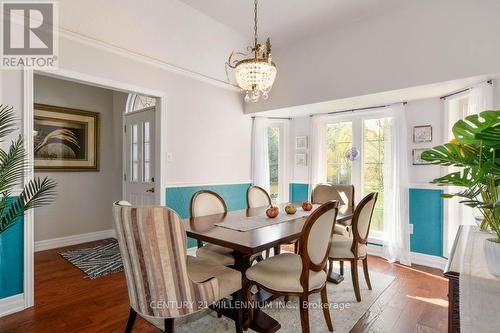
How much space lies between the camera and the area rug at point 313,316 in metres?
1.99

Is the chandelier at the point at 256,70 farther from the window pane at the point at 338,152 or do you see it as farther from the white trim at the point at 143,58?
the window pane at the point at 338,152

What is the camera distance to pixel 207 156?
3857mm

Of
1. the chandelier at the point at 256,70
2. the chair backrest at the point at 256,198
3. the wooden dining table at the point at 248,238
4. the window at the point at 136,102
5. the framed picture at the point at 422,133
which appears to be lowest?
the wooden dining table at the point at 248,238

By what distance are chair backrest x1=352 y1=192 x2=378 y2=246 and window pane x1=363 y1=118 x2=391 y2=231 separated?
1.58 m

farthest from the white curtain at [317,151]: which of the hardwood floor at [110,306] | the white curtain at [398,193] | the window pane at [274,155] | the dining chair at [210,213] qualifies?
the dining chair at [210,213]

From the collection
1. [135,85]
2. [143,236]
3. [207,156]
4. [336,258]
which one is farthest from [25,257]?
[336,258]

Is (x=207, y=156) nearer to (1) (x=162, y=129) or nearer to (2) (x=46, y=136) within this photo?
(1) (x=162, y=129)

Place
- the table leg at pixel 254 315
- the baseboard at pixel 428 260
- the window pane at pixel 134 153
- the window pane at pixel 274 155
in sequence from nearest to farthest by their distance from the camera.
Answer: the table leg at pixel 254 315 < the baseboard at pixel 428 260 < the window pane at pixel 134 153 < the window pane at pixel 274 155

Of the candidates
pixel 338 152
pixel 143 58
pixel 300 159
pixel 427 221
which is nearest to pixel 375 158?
pixel 338 152

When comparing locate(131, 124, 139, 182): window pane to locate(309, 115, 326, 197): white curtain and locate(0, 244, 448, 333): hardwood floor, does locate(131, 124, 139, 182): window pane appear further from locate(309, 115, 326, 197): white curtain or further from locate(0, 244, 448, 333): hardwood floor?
locate(309, 115, 326, 197): white curtain

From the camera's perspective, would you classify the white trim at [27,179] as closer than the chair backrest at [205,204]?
Yes

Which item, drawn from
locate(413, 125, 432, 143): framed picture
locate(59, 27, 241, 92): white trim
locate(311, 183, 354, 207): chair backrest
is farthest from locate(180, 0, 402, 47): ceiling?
locate(311, 183, 354, 207): chair backrest

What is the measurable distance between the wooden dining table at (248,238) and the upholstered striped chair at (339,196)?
0.81 meters

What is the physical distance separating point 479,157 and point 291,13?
297 centimetres
